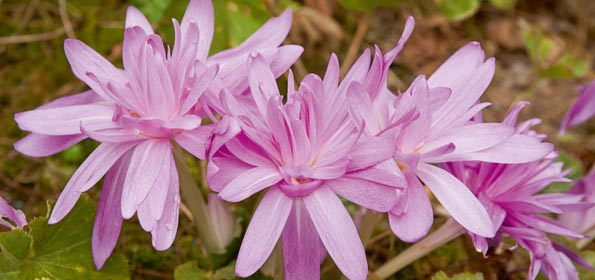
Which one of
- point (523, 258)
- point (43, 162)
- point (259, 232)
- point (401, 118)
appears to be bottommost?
point (43, 162)

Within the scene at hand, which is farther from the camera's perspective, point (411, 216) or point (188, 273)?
point (188, 273)

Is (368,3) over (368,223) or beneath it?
beneath

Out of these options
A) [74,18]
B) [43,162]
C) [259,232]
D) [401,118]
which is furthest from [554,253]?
[74,18]

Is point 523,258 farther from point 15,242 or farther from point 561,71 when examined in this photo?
point 15,242

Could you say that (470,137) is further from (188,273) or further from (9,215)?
(9,215)

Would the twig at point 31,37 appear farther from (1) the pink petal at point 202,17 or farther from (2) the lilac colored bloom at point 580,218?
(2) the lilac colored bloom at point 580,218

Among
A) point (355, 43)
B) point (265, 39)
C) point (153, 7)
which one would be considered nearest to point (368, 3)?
point (355, 43)

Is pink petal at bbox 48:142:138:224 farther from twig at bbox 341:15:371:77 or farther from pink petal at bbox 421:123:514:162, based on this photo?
twig at bbox 341:15:371:77

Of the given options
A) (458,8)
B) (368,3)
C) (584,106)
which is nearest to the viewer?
(584,106)
